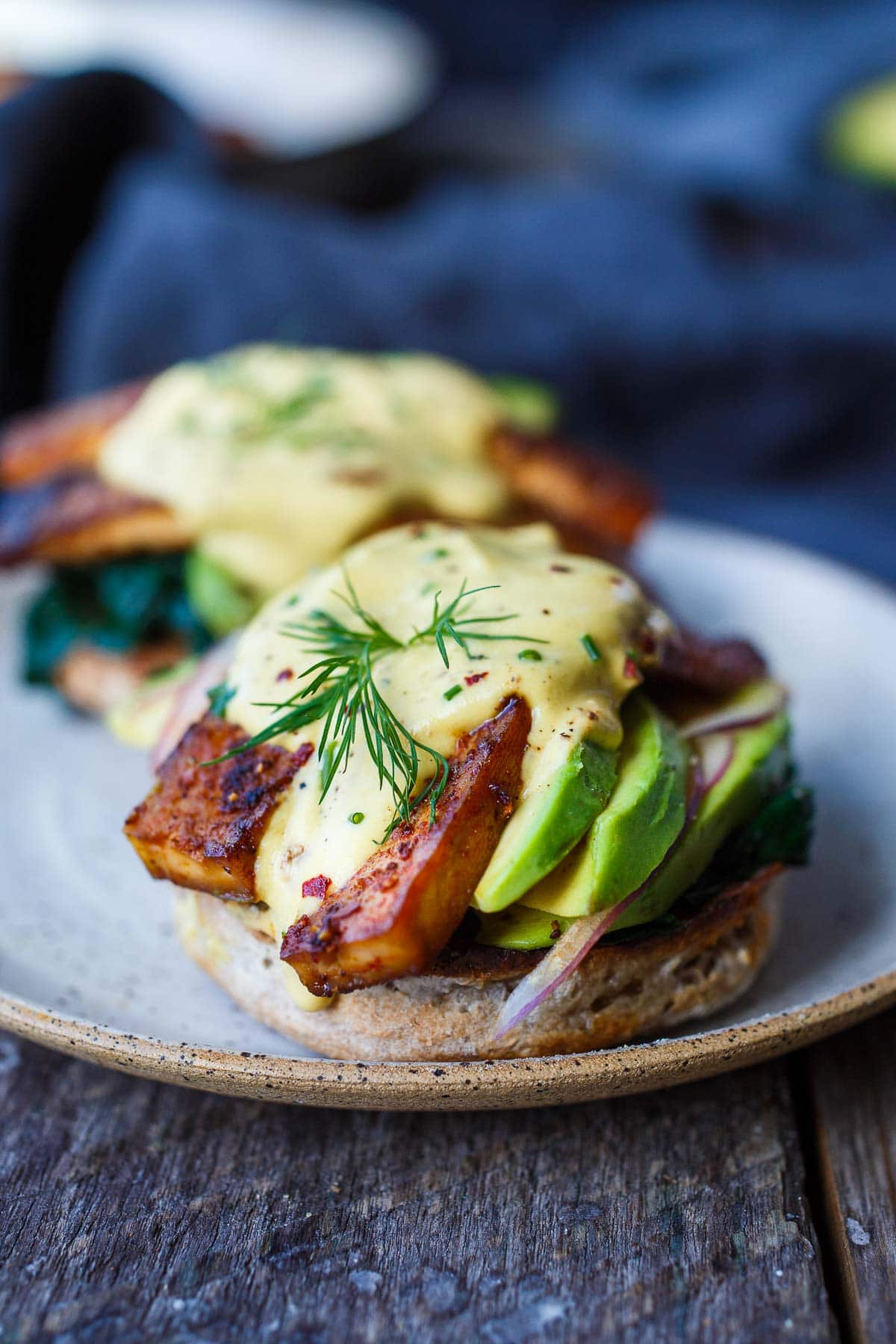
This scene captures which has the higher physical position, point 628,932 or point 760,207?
point 760,207

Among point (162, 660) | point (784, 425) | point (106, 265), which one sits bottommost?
point (162, 660)

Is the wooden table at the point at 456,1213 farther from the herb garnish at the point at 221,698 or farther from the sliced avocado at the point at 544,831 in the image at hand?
the herb garnish at the point at 221,698

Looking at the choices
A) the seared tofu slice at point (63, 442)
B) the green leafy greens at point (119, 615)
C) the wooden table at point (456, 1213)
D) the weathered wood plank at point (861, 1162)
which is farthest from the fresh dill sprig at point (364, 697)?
the seared tofu slice at point (63, 442)

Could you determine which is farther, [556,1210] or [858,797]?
[858,797]

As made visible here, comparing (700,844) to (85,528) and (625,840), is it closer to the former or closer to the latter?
(625,840)

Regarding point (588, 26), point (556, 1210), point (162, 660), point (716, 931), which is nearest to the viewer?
point (556, 1210)

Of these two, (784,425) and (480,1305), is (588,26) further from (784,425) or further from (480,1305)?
(480,1305)

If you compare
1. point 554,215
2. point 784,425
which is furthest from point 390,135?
point 784,425
